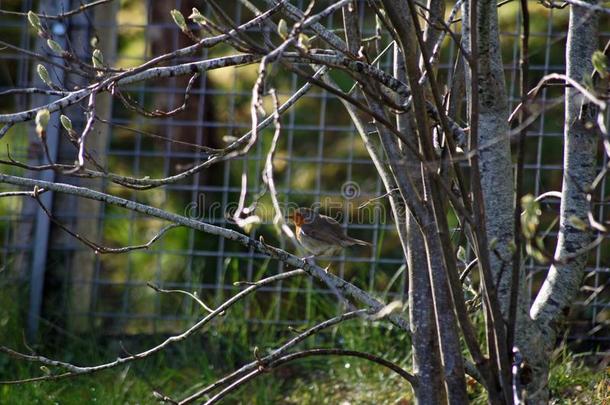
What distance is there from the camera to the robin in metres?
4.85

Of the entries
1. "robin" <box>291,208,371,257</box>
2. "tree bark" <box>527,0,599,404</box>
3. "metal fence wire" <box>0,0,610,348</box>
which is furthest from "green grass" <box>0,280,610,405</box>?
"tree bark" <box>527,0,599,404</box>

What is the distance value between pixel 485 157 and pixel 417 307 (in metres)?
0.59

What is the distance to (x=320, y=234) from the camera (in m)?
4.89

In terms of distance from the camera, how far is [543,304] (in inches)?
102

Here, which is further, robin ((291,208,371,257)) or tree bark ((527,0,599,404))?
robin ((291,208,371,257))

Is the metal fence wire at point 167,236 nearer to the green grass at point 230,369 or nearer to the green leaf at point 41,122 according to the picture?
the green grass at point 230,369

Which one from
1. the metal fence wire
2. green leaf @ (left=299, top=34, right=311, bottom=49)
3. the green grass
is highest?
green leaf @ (left=299, top=34, right=311, bottom=49)

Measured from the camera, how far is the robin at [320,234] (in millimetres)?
4848

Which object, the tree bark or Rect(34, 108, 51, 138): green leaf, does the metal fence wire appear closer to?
the tree bark

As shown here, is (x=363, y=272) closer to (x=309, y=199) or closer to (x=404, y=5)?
(x=309, y=199)

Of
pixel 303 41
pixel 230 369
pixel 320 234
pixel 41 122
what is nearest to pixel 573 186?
pixel 303 41

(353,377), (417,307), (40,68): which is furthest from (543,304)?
(353,377)

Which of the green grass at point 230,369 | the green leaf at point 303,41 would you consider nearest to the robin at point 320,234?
the green grass at point 230,369

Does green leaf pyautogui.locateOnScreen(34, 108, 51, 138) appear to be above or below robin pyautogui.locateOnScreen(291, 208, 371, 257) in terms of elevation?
above
